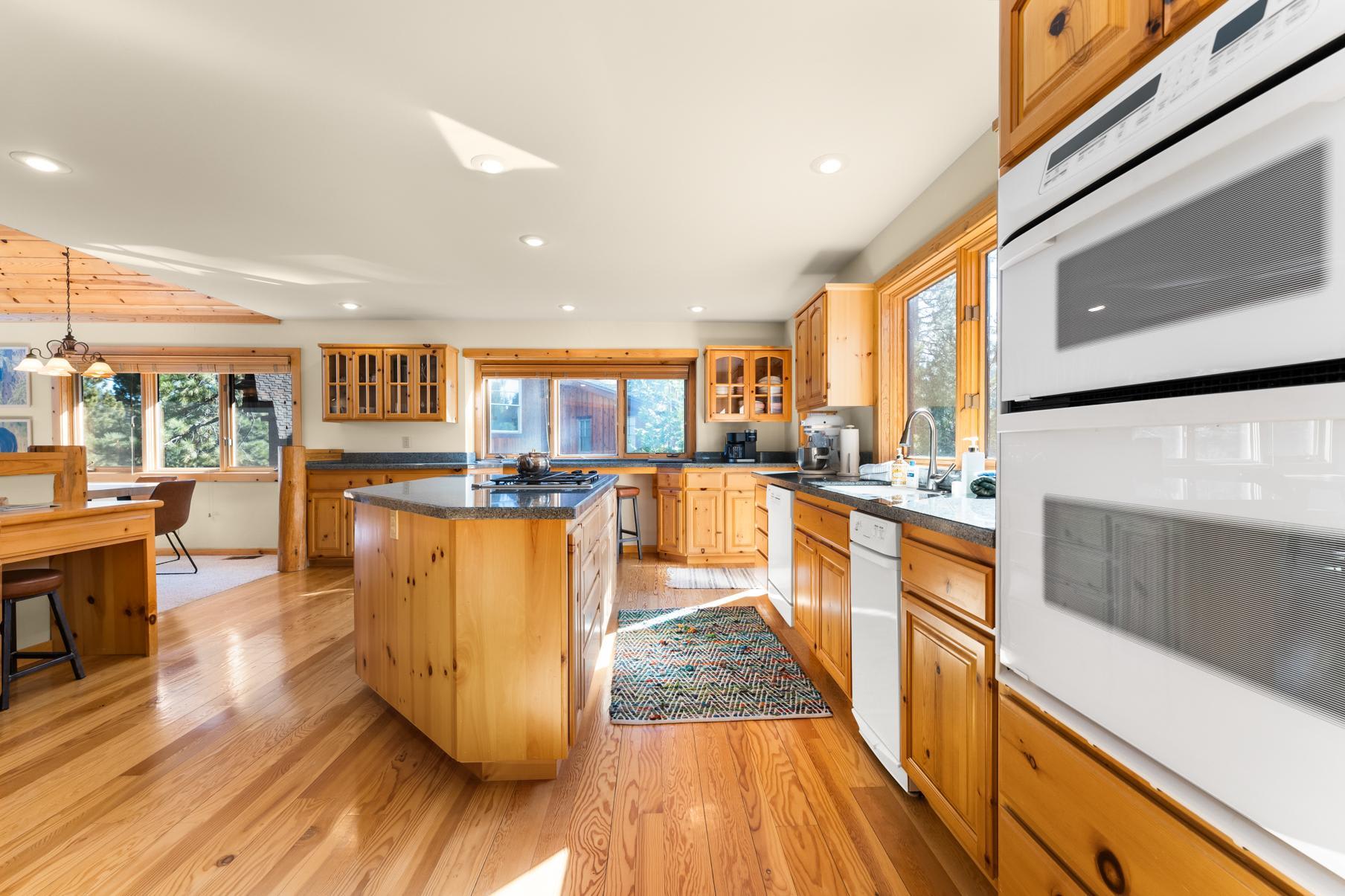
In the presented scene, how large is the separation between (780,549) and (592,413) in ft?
10.4

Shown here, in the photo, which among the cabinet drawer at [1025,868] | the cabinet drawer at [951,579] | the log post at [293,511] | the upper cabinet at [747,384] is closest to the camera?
→ the cabinet drawer at [1025,868]

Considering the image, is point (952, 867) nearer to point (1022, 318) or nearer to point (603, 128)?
point (1022, 318)

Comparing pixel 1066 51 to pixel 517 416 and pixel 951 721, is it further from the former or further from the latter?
pixel 517 416

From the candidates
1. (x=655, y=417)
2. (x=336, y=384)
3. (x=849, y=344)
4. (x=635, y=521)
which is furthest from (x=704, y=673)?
(x=336, y=384)

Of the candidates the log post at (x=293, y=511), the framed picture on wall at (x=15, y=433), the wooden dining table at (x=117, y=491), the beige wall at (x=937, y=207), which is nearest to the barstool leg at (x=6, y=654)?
the wooden dining table at (x=117, y=491)

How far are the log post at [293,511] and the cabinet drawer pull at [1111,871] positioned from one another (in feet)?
18.6

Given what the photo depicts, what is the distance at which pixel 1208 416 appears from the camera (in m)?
0.63

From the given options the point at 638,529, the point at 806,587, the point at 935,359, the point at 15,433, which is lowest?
the point at 638,529

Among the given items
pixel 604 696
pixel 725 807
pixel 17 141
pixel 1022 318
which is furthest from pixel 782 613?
pixel 17 141

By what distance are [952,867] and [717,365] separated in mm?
4481

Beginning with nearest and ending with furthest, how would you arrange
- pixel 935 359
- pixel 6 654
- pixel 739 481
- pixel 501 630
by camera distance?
pixel 501 630
pixel 6 654
pixel 935 359
pixel 739 481

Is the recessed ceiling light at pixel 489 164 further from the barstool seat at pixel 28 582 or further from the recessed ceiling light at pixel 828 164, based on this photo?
the barstool seat at pixel 28 582

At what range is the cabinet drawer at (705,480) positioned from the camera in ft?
16.4

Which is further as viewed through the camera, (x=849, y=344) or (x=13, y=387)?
(x=13, y=387)
